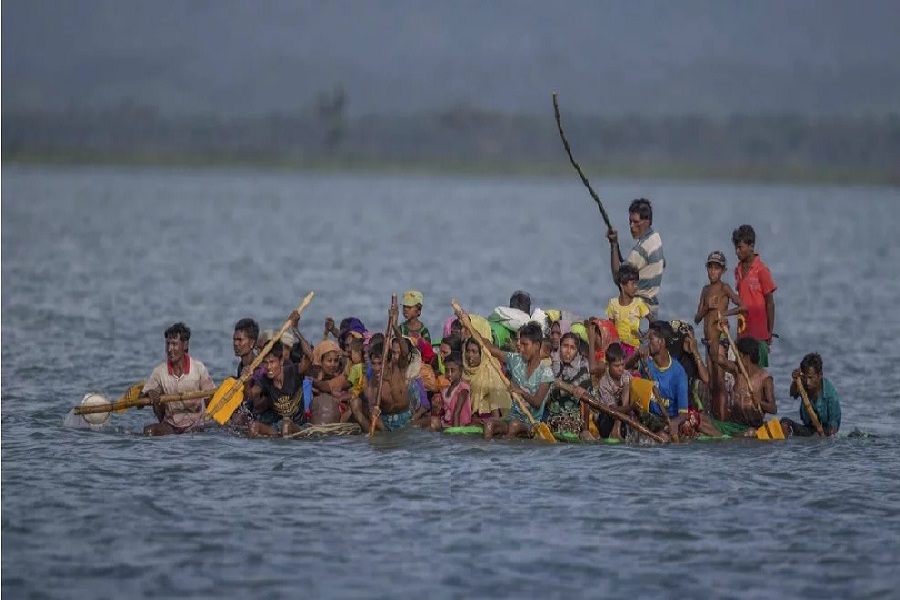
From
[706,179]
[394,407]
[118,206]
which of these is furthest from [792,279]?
[706,179]

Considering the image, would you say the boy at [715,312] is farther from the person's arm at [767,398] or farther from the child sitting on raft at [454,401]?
the child sitting on raft at [454,401]

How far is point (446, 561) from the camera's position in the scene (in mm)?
15719

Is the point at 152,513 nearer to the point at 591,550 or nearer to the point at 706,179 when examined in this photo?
the point at 591,550

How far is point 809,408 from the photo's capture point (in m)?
20.2

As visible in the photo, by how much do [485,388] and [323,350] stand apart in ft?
→ 5.82

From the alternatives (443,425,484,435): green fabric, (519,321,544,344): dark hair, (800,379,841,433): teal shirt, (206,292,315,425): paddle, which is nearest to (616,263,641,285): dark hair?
(519,321,544,344): dark hair

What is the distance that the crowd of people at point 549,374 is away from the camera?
1972 centimetres

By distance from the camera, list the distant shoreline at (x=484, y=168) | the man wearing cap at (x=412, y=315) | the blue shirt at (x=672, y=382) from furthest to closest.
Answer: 1. the distant shoreline at (x=484, y=168)
2. the man wearing cap at (x=412, y=315)
3. the blue shirt at (x=672, y=382)

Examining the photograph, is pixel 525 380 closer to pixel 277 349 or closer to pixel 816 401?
pixel 277 349

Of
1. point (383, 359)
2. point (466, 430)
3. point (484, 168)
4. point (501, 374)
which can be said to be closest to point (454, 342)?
point (466, 430)

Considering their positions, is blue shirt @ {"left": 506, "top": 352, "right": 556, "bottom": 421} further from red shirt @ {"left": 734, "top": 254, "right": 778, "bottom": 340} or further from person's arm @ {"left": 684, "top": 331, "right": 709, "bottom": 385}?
red shirt @ {"left": 734, "top": 254, "right": 778, "bottom": 340}

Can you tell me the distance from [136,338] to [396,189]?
11540 cm

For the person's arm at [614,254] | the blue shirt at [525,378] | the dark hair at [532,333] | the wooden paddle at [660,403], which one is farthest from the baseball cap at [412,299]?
the wooden paddle at [660,403]

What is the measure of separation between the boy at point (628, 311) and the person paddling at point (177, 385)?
4.35m
